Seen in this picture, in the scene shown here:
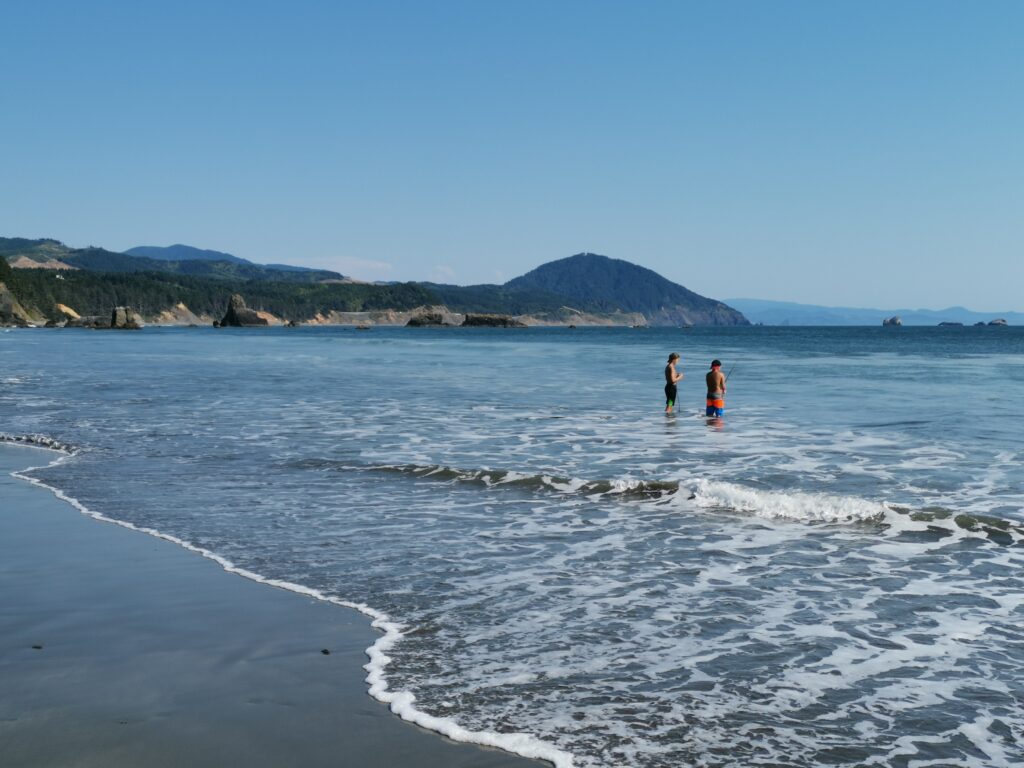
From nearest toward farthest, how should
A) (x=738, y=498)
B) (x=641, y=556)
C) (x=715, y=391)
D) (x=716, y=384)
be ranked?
1. (x=641, y=556)
2. (x=738, y=498)
3. (x=716, y=384)
4. (x=715, y=391)

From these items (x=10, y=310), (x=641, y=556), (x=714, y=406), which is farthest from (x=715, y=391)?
(x=10, y=310)

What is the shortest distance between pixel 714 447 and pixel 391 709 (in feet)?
48.4

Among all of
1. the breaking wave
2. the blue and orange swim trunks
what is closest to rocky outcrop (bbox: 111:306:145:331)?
the blue and orange swim trunks

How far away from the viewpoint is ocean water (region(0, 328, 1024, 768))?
5.78 metres

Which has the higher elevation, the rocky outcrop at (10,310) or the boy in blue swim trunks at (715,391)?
the rocky outcrop at (10,310)

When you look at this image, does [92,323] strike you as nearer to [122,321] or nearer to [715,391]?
[122,321]

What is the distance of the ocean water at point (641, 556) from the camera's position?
228 inches

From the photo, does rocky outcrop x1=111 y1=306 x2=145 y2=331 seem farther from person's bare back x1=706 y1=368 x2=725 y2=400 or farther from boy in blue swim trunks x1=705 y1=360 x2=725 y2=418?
person's bare back x1=706 y1=368 x2=725 y2=400

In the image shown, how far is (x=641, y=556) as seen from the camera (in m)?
10.2

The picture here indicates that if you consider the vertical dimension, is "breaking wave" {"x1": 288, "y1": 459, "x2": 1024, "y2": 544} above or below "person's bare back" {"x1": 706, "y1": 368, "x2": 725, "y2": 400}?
below

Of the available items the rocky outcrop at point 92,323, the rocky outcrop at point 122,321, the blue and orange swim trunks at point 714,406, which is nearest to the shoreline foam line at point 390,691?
the blue and orange swim trunks at point 714,406

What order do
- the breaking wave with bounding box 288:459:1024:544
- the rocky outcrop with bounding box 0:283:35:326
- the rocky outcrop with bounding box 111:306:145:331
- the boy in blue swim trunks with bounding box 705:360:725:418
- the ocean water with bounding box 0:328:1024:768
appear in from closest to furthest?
the ocean water with bounding box 0:328:1024:768
the breaking wave with bounding box 288:459:1024:544
the boy in blue swim trunks with bounding box 705:360:725:418
the rocky outcrop with bounding box 0:283:35:326
the rocky outcrop with bounding box 111:306:145:331

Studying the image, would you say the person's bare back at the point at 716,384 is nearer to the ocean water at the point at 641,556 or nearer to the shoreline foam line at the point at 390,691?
the ocean water at the point at 641,556

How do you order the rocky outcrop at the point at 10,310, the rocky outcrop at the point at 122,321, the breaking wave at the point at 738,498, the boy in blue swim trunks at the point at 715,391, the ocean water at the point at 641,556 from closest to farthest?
the ocean water at the point at 641,556 < the breaking wave at the point at 738,498 < the boy in blue swim trunks at the point at 715,391 < the rocky outcrop at the point at 10,310 < the rocky outcrop at the point at 122,321
